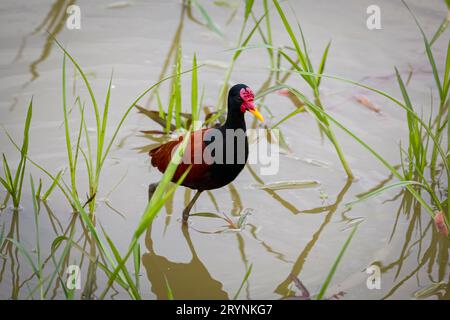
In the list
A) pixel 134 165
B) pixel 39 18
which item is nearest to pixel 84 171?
pixel 134 165

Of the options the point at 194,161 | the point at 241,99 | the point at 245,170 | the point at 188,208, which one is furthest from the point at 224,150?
the point at 245,170

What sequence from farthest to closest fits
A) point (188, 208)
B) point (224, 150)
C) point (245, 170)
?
point (245, 170) → point (188, 208) → point (224, 150)

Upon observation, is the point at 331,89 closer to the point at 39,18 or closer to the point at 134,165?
the point at 134,165

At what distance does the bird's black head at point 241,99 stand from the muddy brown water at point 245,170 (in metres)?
0.84

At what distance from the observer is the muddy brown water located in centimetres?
457

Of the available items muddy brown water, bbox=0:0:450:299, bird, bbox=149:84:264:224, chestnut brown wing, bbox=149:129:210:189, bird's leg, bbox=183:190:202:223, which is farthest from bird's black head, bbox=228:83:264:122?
muddy brown water, bbox=0:0:450:299

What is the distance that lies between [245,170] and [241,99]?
44.8 inches

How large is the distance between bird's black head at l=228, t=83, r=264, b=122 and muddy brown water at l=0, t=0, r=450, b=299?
0.84 m

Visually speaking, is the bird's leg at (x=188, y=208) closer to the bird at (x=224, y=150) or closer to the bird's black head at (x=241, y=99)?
the bird at (x=224, y=150)

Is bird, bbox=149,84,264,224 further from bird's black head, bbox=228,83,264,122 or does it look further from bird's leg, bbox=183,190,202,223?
bird's leg, bbox=183,190,202,223

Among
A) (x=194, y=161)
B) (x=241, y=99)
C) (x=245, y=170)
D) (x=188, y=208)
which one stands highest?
(x=241, y=99)

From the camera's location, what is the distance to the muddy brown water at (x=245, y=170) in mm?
4566

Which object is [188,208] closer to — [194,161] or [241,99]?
[194,161]

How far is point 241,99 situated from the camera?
4715 mm
